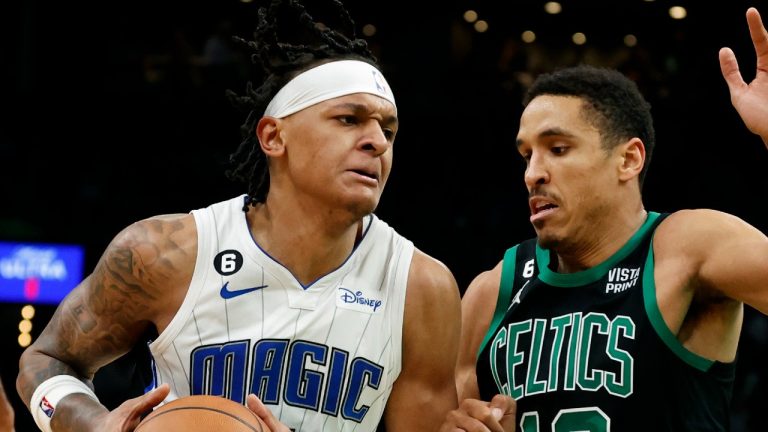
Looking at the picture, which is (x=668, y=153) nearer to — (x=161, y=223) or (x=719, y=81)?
(x=719, y=81)

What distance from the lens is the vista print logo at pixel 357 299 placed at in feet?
11.7

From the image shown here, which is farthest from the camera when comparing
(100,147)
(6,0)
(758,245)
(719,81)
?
(6,0)

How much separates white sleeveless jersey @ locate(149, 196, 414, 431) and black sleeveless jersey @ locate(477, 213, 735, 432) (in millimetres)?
423

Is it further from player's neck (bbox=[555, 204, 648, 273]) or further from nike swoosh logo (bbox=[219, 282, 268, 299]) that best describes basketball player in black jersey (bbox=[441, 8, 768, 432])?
nike swoosh logo (bbox=[219, 282, 268, 299])

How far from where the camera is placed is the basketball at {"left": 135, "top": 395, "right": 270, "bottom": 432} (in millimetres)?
2945

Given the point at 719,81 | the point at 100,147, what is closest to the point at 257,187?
the point at 100,147

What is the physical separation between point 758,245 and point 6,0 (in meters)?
8.96

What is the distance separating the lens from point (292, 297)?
3.53 meters

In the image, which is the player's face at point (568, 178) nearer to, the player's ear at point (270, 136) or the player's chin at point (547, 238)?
the player's chin at point (547, 238)

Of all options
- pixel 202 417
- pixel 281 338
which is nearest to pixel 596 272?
pixel 281 338

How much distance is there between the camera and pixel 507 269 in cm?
392

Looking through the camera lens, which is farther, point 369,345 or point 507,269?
point 507,269

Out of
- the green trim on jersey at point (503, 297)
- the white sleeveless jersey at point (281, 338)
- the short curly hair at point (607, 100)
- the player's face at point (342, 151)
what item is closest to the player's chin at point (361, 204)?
the player's face at point (342, 151)

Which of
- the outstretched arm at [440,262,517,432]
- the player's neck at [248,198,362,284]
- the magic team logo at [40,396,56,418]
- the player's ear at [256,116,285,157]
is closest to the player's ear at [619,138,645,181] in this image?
the outstretched arm at [440,262,517,432]
